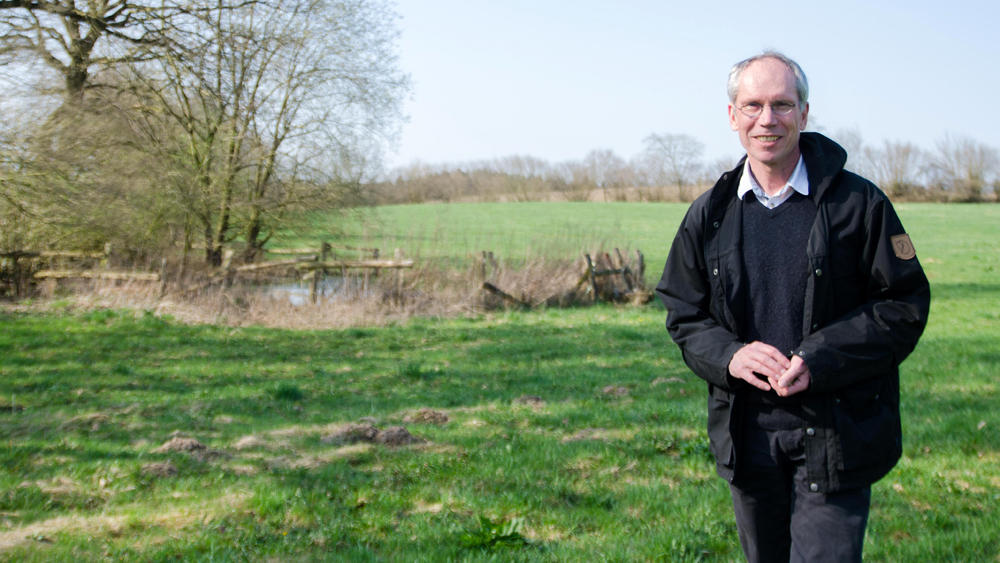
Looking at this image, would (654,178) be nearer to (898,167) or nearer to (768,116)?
(898,167)

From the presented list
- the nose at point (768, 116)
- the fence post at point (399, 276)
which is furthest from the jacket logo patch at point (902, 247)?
the fence post at point (399, 276)

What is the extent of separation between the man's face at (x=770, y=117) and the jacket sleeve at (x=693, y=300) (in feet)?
1.04

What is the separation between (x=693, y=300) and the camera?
271 centimetres

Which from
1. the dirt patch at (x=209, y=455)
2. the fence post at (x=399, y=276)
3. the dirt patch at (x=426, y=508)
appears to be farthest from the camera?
the fence post at (x=399, y=276)

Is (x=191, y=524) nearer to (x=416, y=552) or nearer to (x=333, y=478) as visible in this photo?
(x=333, y=478)

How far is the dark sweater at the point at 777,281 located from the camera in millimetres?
2479

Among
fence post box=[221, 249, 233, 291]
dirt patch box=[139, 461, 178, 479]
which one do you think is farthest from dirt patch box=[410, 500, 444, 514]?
fence post box=[221, 249, 233, 291]

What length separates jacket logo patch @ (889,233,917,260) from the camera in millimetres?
2309

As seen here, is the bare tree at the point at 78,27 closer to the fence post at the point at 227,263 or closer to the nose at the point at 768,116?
the fence post at the point at 227,263

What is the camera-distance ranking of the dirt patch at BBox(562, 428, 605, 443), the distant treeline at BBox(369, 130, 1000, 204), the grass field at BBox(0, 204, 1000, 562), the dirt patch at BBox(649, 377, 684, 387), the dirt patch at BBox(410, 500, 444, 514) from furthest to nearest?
1. the distant treeline at BBox(369, 130, 1000, 204)
2. the dirt patch at BBox(649, 377, 684, 387)
3. the dirt patch at BBox(562, 428, 605, 443)
4. the dirt patch at BBox(410, 500, 444, 514)
5. the grass field at BBox(0, 204, 1000, 562)

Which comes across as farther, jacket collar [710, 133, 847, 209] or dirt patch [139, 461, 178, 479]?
dirt patch [139, 461, 178, 479]

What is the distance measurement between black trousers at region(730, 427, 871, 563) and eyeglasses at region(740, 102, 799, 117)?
1.07 m

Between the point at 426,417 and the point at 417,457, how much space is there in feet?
5.38

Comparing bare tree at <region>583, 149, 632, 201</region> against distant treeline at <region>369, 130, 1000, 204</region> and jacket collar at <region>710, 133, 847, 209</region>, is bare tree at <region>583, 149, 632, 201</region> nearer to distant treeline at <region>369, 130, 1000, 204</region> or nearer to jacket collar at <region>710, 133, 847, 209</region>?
distant treeline at <region>369, 130, 1000, 204</region>
